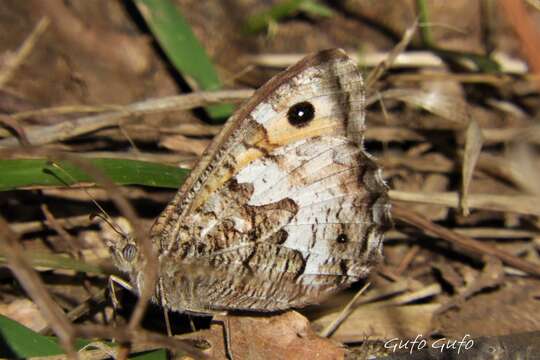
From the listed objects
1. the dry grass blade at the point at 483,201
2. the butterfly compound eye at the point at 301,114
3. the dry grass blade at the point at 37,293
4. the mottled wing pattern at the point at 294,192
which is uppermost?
the dry grass blade at the point at 483,201

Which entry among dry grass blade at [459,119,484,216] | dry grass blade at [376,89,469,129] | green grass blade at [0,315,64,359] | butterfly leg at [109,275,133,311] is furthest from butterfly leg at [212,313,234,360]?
dry grass blade at [376,89,469,129]

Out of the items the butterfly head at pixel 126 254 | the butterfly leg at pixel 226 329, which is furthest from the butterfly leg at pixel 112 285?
the butterfly leg at pixel 226 329

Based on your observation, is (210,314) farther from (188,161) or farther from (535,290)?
(535,290)

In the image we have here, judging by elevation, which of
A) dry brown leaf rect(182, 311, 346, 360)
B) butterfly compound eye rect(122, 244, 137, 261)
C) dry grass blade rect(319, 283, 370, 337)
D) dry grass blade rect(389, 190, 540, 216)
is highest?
dry grass blade rect(389, 190, 540, 216)

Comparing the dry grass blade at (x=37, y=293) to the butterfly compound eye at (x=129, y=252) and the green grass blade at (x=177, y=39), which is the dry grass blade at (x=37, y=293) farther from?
the green grass blade at (x=177, y=39)

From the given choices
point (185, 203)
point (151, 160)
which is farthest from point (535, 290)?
point (151, 160)

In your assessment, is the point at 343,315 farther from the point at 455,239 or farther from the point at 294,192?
the point at 455,239

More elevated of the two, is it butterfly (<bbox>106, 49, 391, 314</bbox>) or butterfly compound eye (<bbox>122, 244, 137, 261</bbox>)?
butterfly (<bbox>106, 49, 391, 314</bbox>)

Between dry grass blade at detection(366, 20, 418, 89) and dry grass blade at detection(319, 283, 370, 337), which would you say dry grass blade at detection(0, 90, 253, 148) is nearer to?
dry grass blade at detection(366, 20, 418, 89)
